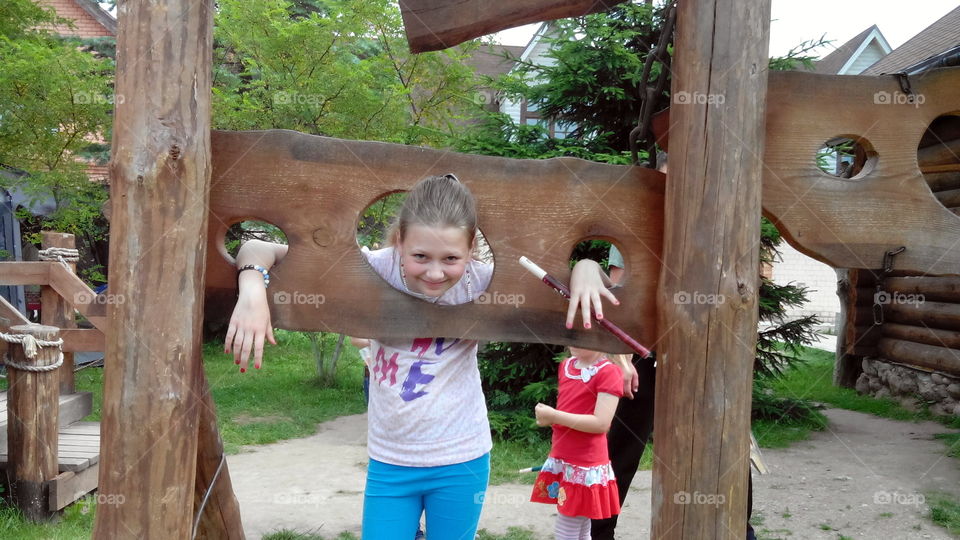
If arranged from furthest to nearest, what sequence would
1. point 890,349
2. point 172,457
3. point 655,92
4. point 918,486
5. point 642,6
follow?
point 890,349 → point 642,6 → point 918,486 → point 655,92 → point 172,457

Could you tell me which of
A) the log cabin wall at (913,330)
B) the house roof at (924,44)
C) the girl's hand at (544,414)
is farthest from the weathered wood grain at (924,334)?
the girl's hand at (544,414)

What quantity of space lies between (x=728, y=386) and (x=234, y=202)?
1540 millimetres

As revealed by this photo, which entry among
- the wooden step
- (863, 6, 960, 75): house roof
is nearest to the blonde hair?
the wooden step

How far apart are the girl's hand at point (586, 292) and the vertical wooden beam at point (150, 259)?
1.06 meters

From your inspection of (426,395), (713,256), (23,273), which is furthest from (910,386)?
(23,273)

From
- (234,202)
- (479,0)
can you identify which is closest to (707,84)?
(479,0)

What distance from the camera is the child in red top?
3203mm

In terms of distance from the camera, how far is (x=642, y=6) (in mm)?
7285

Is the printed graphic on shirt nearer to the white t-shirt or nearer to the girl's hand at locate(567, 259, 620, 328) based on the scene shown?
the white t-shirt

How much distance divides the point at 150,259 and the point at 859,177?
2.13 metres

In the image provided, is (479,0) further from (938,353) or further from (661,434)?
(938,353)

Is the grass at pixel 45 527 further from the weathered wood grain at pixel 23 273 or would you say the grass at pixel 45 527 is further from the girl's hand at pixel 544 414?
the girl's hand at pixel 544 414

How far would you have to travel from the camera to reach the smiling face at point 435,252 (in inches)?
84.3

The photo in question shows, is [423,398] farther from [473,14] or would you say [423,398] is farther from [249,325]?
[473,14]
